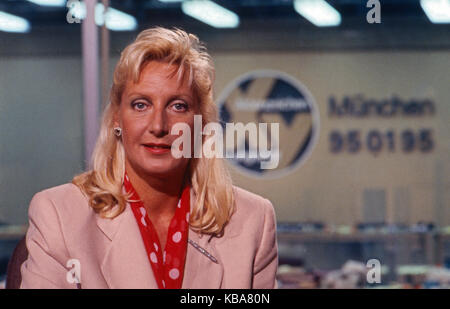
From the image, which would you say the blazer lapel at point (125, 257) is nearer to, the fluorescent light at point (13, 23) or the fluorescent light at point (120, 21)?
the fluorescent light at point (120, 21)

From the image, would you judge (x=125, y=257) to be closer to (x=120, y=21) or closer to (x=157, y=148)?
(x=157, y=148)

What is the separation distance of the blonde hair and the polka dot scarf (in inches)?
1.1

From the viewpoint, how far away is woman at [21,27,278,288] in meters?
1.63

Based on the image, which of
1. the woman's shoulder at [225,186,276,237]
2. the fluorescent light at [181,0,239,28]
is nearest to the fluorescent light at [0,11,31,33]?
the fluorescent light at [181,0,239,28]

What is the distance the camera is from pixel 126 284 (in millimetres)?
1645

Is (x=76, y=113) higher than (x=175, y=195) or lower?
higher

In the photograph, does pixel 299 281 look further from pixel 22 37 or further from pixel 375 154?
pixel 22 37

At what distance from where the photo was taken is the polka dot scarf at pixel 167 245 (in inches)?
66.7

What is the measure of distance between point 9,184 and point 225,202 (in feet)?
15.6

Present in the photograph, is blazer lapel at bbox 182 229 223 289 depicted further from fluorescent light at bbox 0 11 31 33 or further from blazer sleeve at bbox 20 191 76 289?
fluorescent light at bbox 0 11 31 33

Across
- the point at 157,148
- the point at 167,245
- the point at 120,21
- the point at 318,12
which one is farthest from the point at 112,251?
the point at 318,12

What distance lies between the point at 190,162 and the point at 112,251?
1.08ft

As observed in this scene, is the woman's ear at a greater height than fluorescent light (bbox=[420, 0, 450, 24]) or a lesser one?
lesser

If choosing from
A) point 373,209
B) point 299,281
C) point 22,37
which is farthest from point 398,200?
point 22,37
